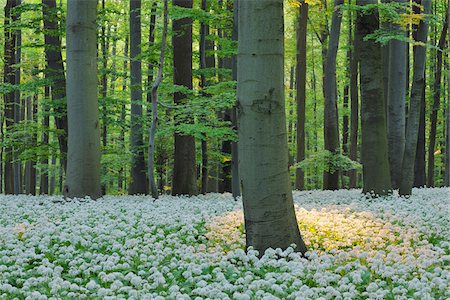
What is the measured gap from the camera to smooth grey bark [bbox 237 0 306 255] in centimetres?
655

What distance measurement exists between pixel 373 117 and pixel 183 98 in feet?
19.0

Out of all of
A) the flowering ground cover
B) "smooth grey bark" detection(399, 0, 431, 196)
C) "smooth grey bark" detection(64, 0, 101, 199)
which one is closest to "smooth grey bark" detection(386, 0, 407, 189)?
"smooth grey bark" detection(399, 0, 431, 196)

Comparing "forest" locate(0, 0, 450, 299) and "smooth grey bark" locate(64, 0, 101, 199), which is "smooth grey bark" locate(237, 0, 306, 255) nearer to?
"forest" locate(0, 0, 450, 299)

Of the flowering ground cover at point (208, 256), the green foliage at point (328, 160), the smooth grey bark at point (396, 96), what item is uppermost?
the smooth grey bark at point (396, 96)

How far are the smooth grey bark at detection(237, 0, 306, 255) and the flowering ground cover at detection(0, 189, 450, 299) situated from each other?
478 mm

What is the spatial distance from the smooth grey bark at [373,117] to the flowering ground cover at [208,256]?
2.15 metres

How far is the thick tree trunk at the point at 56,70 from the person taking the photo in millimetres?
14914

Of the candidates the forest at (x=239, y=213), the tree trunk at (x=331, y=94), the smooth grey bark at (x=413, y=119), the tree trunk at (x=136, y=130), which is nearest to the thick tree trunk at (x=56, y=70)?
the forest at (x=239, y=213)

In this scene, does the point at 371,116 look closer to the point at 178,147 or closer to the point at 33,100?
the point at 178,147

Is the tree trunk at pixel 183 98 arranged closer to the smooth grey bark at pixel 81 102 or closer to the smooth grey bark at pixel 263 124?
the smooth grey bark at pixel 81 102

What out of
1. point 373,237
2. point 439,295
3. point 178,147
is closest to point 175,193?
point 178,147

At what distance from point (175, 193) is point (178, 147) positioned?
1.50 metres

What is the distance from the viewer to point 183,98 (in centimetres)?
1545

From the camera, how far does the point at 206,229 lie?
8.78 metres
